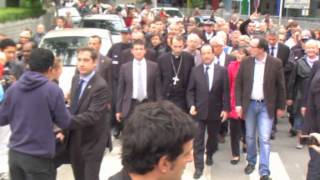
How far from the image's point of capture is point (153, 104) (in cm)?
260

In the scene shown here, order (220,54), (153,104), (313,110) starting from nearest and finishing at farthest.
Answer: (153,104), (313,110), (220,54)

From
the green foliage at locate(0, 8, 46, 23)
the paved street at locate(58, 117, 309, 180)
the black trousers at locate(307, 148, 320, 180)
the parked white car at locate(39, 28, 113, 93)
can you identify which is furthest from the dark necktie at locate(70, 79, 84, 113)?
the green foliage at locate(0, 8, 46, 23)

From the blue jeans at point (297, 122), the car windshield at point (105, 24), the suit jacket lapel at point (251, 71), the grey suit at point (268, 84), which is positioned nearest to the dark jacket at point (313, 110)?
the grey suit at point (268, 84)

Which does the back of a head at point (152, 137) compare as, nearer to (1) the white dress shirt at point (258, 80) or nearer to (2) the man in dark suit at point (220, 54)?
(1) the white dress shirt at point (258, 80)

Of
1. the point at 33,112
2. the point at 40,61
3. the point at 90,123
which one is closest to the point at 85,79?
the point at 90,123

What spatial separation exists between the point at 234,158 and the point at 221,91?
4.04ft

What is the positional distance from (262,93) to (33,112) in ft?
12.3

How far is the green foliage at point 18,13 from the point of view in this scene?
903 inches

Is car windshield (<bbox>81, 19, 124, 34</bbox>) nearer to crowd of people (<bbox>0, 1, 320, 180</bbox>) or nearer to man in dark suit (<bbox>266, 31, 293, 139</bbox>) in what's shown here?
crowd of people (<bbox>0, 1, 320, 180</bbox>)

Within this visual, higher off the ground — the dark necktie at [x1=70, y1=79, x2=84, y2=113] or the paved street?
the dark necktie at [x1=70, y1=79, x2=84, y2=113]

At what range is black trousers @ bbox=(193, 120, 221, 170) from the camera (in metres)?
8.13

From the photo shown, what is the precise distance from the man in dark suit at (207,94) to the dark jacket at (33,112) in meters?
3.39

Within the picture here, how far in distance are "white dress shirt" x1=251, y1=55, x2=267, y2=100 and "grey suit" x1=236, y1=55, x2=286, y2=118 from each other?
40mm

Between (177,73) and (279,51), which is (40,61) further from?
(279,51)
